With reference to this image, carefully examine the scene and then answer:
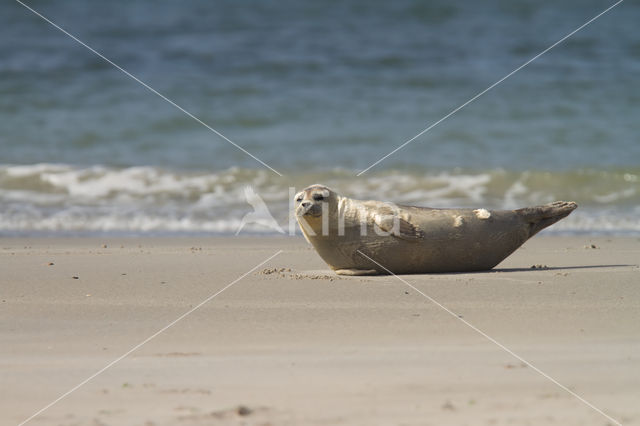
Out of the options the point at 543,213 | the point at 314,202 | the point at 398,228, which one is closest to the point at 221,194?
the point at 314,202

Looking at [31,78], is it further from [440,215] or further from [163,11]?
[440,215]

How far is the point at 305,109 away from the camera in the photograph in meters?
13.9

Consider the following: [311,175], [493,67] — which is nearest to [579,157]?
[311,175]

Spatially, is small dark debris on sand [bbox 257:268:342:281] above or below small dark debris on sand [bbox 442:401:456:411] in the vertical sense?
above

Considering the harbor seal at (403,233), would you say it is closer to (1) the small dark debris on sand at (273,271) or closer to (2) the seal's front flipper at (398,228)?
(2) the seal's front flipper at (398,228)

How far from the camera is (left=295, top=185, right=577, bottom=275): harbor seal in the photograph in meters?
5.14

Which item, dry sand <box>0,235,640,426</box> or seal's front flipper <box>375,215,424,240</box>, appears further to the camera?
seal's front flipper <box>375,215,424,240</box>

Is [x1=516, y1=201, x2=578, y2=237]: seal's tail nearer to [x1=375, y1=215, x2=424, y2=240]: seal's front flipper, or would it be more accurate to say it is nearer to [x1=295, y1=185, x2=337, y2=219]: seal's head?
[x1=375, y1=215, x2=424, y2=240]: seal's front flipper

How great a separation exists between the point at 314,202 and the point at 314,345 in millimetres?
1511

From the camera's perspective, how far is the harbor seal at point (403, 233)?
514 cm

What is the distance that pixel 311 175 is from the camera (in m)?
10.7

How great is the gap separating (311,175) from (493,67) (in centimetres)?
661

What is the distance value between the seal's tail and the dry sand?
0.33m

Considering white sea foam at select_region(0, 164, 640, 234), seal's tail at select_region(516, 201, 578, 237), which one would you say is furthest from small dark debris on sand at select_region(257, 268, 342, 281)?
white sea foam at select_region(0, 164, 640, 234)
